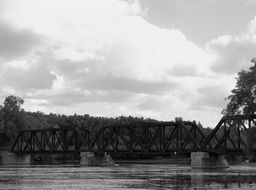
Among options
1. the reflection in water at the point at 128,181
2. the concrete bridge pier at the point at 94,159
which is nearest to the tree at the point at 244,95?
the reflection in water at the point at 128,181

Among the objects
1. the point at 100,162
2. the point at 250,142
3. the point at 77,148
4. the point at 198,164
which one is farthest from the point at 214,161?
the point at 250,142

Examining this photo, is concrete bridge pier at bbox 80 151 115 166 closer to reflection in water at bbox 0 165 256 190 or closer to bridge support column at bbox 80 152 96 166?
bridge support column at bbox 80 152 96 166

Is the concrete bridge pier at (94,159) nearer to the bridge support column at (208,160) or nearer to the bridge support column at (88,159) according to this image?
the bridge support column at (88,159)

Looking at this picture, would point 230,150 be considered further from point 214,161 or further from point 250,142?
point 250,142

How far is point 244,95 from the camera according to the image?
206ft

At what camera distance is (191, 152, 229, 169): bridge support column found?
148875 mm

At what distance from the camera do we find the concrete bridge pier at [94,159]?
180750 millimetres

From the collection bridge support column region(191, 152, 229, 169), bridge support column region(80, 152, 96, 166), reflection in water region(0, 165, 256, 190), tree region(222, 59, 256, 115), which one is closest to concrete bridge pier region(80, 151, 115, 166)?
bridge support column region(80, 152, 96, 166)

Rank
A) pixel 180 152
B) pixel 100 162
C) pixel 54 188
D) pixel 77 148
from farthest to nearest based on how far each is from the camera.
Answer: pixel 77 148, pixel 100 162, pixel 180 152, pixel 54 188

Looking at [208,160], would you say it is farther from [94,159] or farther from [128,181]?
[128,181]

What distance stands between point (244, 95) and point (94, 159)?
409ft

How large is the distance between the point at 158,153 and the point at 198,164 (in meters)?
15.6

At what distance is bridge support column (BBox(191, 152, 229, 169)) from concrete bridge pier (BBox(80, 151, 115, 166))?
122ft

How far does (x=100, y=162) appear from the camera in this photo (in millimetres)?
182875
